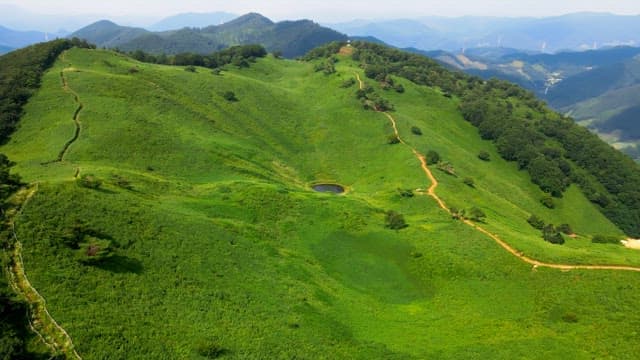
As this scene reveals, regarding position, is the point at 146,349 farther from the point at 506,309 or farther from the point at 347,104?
the point at 347,104

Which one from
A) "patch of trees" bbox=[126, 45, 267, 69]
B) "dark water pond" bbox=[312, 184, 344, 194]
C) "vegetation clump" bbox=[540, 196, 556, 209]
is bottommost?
"vegetation clump" bbox=[540, 196, 556, 209]

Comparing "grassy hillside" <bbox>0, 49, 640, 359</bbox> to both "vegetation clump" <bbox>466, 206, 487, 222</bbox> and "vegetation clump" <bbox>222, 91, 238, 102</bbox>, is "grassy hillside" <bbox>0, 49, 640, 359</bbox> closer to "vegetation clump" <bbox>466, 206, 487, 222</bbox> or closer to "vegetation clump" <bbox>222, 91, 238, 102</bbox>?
"vegetation clump" <bbox>466, 206, 487, 222</bbox>

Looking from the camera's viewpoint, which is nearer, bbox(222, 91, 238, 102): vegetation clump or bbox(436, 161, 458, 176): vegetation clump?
bbox(436, 161, 458, 176): vegetation clump

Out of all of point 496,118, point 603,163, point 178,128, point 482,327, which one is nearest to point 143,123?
point 178,128

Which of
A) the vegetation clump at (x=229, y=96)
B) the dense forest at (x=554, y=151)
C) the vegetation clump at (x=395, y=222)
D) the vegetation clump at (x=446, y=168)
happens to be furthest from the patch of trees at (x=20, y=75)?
the dense forest at (x=554, y=151)

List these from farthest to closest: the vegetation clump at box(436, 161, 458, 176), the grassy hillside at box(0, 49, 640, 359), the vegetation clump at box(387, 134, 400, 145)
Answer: the vegetation clump at box(387, 134, 400, 145) < the vegetation clump at box(436, 161, 458, 176) < the grassy hillside at box(0, 49, 640, 359)

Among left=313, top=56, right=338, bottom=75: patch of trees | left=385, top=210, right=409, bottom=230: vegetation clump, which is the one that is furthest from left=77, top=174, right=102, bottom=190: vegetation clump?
left=313, top=56, right=338, bottom=75: patch of trees
